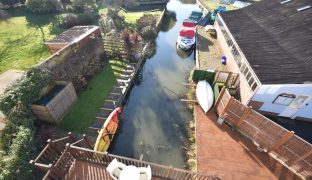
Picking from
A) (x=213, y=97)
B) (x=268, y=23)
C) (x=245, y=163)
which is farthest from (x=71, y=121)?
(x=268, y=23)

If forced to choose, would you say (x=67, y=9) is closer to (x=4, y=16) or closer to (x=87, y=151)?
(x=4, y=16)

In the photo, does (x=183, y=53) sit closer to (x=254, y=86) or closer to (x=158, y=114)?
(x=158, y=114)

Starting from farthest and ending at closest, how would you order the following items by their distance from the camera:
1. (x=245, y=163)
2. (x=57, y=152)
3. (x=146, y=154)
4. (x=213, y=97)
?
(x=213, y=97) → (x=146, y=154) → (x=245, y=163) → (x=57, y=152)

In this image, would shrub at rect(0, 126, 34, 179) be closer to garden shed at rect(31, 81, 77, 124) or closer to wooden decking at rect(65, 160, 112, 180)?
garden shed at rect(31, 81, 77, 124)

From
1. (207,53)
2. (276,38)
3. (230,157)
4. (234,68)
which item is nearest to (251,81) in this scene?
(234,68)

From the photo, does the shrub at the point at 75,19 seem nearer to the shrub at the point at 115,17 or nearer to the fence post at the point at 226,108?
the shrub at the point at 115,17
